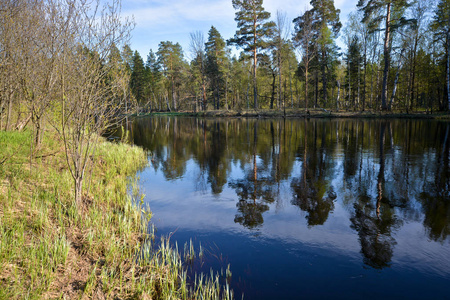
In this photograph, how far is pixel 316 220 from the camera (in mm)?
6504

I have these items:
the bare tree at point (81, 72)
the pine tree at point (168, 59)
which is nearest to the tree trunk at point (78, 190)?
the bare tree at point (81, 72)

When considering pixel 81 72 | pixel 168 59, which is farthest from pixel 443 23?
pixel 168 59

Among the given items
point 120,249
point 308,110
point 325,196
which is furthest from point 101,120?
point 308,110

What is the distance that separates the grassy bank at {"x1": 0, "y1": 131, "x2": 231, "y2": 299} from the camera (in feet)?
11.7

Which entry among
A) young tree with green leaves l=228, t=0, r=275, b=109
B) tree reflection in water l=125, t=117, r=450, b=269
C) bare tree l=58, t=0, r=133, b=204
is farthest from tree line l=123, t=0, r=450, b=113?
bare tree l=58, t=0, r=133, b=204

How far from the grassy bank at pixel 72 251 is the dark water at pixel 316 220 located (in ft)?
2.67

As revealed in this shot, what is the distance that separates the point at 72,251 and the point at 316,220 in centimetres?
508

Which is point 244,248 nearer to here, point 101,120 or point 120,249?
point 120,249

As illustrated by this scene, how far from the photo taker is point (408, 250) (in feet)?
16.5

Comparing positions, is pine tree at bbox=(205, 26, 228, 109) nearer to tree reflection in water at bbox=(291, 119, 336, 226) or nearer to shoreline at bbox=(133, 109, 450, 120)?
shoreline at bbox=(133, 109, 450, 120)

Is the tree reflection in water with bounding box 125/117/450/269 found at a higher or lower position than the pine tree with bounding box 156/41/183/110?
lower

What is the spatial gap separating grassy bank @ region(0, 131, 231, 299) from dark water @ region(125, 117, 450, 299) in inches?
32.0

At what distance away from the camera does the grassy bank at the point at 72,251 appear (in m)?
3.55

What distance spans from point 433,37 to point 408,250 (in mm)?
44097
